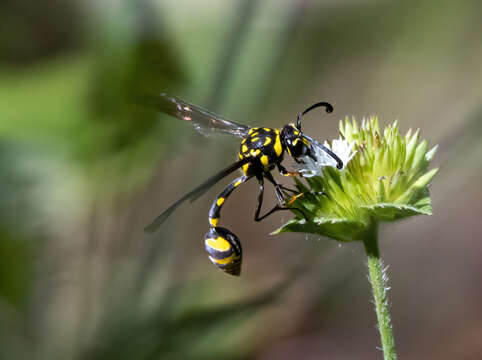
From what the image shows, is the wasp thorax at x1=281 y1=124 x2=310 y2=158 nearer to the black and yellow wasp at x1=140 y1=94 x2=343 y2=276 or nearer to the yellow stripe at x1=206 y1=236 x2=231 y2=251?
the black and yellow wasp at x1=140 y1=94 x2=343 y2=276

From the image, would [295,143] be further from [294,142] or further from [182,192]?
[182,192]

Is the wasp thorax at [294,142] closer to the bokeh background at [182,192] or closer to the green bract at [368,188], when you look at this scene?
the green bract at [368,188]

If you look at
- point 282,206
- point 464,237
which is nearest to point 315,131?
point 464,237

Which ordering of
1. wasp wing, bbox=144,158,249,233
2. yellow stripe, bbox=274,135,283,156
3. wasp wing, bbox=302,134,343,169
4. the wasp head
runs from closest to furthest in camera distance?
wasp wing, bbox=144,158,249,233
wasp wing, bbox=302,134,343,169
the wasp head
yellow stripe, bbox=274,135,283,156

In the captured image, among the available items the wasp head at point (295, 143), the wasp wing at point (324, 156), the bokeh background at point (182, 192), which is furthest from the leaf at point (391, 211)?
the bokeh background at point (182, 192)

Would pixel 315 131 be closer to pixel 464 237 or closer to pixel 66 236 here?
pixel 464 237

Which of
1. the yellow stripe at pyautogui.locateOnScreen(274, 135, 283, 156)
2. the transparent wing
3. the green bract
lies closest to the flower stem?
the green bract
